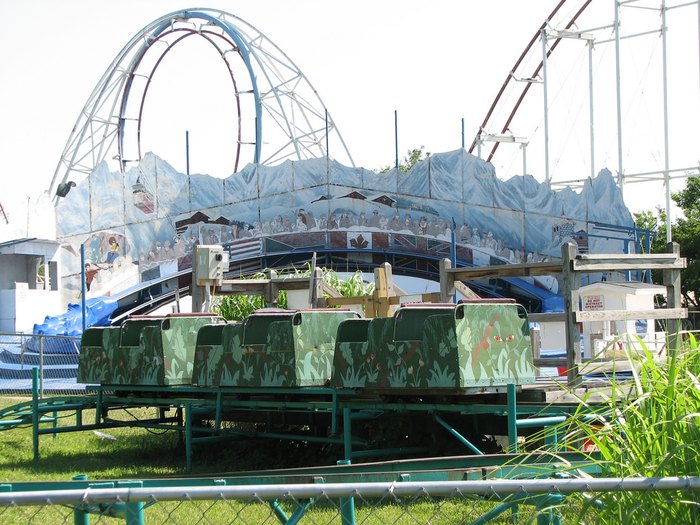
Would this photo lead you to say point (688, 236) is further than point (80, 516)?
Yes

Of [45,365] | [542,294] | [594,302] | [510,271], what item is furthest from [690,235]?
[510,271]

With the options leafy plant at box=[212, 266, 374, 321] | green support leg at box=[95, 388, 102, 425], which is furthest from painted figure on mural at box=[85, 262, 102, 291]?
green support leg at box=[95, 388, 102, 425]

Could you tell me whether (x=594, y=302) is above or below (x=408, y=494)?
above

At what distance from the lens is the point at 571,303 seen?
396 inches

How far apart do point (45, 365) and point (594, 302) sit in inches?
537

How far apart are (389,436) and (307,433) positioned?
1.93 m

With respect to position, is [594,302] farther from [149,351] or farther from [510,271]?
[149,351]

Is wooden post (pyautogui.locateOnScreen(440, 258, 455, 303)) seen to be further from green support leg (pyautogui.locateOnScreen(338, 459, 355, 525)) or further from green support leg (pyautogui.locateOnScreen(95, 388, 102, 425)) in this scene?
green support leg (pyautogui.locateOnScreen(338, 459, 355, 525))

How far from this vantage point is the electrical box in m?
15.0

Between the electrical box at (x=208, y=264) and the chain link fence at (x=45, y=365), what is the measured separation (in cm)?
781

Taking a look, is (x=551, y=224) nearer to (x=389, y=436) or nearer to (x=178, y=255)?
(x=178, y=255)

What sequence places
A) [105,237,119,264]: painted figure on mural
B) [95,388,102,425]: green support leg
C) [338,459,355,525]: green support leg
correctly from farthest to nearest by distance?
[105,237,119,264]: painted figure on mural < [95,388,102,425]: green support leg < [338,459,355,525]: green support leg

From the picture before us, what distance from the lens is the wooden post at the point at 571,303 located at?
9.92 metres

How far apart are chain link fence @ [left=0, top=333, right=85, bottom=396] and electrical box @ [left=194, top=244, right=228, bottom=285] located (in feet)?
25.6
